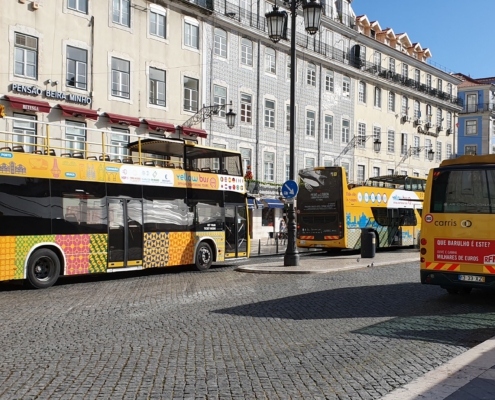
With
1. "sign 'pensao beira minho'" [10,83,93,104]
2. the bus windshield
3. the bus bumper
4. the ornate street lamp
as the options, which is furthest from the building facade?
the bus bumper

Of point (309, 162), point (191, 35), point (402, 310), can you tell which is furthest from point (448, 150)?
point (402, 310)

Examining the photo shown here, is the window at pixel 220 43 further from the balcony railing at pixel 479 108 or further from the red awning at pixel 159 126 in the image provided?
the balcony railing at pixel 479 108

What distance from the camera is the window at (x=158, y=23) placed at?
29.1 metres

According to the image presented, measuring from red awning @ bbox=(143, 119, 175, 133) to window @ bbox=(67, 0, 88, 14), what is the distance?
5.37 m

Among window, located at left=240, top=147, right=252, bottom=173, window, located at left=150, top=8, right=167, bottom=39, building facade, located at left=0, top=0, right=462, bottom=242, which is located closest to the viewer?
building facade, located at left=0, top=0, right=462, bottom=242

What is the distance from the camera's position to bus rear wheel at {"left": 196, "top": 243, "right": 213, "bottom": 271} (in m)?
18.9

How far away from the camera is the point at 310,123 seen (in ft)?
130

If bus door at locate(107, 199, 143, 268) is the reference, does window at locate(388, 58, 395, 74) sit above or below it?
above

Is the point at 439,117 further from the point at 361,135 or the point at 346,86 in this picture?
the point at 346,86

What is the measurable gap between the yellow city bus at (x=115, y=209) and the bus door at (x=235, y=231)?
3cm

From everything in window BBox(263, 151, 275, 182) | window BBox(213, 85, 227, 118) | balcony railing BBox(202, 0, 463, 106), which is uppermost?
balcony railing BBox(202, 0, 463, 106)

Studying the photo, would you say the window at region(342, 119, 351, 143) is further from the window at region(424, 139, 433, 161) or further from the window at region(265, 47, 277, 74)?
the window at region(424, 139, 433, 161)

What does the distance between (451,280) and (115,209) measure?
873 centimetres

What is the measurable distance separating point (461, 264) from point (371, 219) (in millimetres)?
16575
